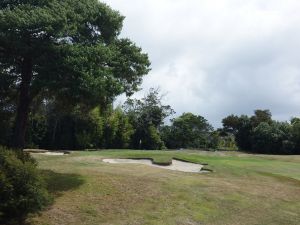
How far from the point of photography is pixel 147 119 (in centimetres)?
7800

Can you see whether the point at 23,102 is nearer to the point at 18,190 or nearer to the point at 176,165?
the point at 18,190

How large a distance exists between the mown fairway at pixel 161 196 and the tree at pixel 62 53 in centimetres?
394

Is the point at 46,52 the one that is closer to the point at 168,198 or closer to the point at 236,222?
the point at 168,198

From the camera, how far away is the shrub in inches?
688

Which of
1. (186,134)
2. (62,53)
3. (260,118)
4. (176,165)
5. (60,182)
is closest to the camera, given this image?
(62,53)

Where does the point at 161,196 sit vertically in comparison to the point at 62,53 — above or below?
below

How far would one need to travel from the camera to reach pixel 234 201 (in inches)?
989

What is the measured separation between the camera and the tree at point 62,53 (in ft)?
75.8

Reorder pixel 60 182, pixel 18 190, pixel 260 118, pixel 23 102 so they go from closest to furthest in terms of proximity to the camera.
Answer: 1. pixel 18 190
2. pixel 60 182
3. pixel 23 102
4. pixel 260 118

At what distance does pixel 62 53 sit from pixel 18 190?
789 cm

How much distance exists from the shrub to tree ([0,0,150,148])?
17.8 ft

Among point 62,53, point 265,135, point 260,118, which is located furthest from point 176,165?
point 260,118

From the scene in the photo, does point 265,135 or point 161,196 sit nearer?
point 161,196

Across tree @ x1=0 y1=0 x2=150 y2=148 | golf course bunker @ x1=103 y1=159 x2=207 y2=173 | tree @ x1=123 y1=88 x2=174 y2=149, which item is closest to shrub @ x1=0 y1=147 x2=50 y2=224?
tree @ x1=0 y1=0 x2=150 y2=148
